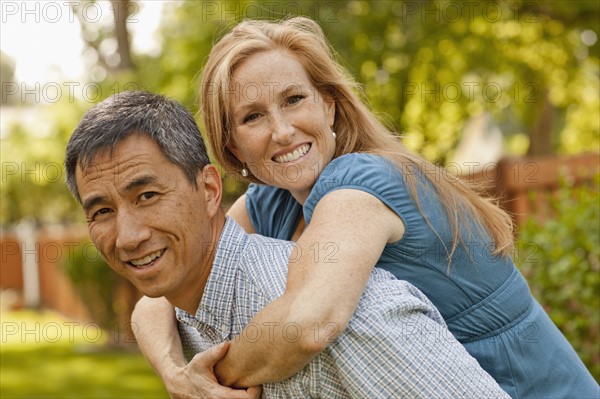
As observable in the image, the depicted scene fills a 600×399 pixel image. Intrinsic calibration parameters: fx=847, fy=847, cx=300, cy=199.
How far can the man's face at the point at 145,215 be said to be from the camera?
241cm

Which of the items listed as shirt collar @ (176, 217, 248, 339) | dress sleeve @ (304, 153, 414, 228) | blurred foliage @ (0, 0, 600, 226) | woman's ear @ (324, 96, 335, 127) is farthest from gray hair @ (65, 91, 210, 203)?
blurred foliage @ (0, 0, 600, 226)

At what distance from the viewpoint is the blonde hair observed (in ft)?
8.98

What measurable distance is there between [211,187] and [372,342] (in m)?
0.75

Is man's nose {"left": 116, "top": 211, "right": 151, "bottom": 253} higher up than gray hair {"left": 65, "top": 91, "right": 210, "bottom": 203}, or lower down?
lower down

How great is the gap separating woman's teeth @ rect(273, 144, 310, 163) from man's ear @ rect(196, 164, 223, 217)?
0.46 meters

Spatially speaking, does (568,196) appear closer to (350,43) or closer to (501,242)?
(501,242)

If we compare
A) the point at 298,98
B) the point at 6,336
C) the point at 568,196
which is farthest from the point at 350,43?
the point at 6,336

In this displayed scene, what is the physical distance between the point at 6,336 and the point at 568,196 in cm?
1528

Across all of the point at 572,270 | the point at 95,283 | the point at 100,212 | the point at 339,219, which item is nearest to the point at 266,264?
the point at 339,219

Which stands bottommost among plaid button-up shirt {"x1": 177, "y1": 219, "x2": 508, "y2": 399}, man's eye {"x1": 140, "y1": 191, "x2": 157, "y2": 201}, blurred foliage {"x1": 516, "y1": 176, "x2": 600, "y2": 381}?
blurred foliage {"x1": 516, "y1": 176, "x2": 600, "y2": 381}

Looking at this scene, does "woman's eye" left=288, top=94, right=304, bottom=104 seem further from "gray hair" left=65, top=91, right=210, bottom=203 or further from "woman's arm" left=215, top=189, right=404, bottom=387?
"woman's arm" left=215, top=189, right=404, bottom=387

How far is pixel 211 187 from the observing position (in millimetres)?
2635

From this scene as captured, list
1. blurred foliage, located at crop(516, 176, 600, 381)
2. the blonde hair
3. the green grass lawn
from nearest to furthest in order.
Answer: the blonde hair < blurred foliage, located at crop(516, 176, 600, 381) < the green grass lawn

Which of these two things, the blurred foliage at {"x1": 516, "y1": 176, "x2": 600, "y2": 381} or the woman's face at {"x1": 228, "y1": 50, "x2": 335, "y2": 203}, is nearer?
the woman's face at {"x1": 228, "y1": 50, "x2": 335, "y2": 203}
